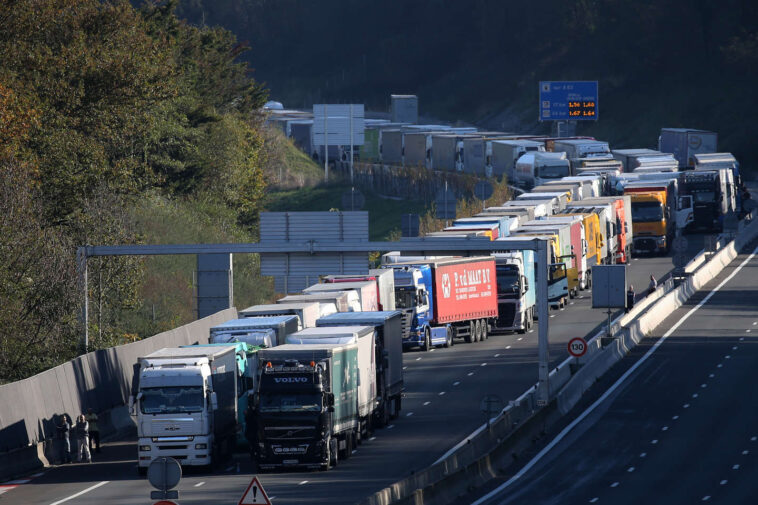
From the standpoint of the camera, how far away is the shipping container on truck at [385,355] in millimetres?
40031

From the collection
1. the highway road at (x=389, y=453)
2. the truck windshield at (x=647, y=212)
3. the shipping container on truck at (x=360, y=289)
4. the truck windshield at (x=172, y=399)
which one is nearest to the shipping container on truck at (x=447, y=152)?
the truck windshield at (x=647, y=212)

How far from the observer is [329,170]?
432ft

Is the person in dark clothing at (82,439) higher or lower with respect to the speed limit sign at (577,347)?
lower

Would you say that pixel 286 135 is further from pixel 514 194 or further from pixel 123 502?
pixel 123 502

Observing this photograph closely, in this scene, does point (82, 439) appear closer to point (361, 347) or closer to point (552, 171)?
point (361, 347)

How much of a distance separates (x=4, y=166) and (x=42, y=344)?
20.0 ft

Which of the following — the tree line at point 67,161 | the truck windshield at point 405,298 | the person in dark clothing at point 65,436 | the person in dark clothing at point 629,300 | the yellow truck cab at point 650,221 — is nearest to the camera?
the person in dark clothing at point 65,436

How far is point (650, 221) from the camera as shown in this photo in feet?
273

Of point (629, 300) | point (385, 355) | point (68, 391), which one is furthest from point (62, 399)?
point (629, 300)

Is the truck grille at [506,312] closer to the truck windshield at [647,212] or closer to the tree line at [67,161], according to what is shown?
the tree line at [67,161]

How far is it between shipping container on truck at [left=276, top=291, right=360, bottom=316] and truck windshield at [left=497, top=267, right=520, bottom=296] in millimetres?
12913

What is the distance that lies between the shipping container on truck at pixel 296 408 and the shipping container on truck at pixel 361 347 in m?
1.77

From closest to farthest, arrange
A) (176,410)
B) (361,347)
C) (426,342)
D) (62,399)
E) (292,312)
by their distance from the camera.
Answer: (176,410)
(361,347)
(62,399)
(292,312)
(426,342)

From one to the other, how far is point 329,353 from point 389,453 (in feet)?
12.4
